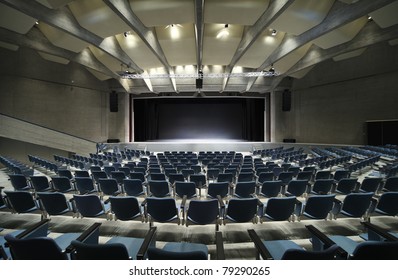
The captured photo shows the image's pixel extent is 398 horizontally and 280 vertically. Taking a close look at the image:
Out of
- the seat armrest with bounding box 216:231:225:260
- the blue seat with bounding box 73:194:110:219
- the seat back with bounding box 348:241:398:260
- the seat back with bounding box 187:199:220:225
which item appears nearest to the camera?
the seat back with bounding box 348:241:398:260

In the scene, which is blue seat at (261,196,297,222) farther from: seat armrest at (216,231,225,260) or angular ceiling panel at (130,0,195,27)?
angular ceiling panel at (130,0,195,27)

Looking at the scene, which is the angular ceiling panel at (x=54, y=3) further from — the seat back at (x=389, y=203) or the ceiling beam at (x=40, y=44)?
the seat back at (x=389, y=203)

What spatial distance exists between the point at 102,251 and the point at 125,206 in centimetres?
161

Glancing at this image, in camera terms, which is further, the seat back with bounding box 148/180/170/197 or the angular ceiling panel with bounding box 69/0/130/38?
the angular ceiling panel with bounding box 69/0/130/38

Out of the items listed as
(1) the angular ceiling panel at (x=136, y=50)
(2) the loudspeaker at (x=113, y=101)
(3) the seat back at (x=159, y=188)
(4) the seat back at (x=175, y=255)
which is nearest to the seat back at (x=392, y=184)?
(3) the seat back at (x=159, y=188)

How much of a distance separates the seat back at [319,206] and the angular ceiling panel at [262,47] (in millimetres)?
10324

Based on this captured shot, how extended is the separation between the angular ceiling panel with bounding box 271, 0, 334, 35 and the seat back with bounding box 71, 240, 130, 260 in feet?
32.7

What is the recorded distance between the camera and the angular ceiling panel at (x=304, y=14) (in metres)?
8.43

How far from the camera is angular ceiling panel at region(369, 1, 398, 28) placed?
7.80 m

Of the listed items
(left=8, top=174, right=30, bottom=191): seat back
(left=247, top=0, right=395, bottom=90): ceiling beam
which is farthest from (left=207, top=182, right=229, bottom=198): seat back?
(left=247, top=0, right=395, bottom=90): ceiling beam

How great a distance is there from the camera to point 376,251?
5.80 ft

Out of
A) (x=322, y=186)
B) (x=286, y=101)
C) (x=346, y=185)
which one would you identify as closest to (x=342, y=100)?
(x=286, y=101)

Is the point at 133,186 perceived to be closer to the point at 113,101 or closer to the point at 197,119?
the point at 113,101

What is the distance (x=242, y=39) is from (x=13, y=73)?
45.8 ft
